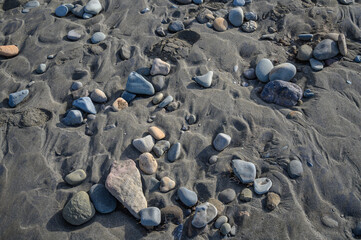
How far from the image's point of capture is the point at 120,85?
10.2 feet

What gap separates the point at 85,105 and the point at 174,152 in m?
0.96

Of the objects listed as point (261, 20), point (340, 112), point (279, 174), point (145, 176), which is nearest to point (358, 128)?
point (340, 112)

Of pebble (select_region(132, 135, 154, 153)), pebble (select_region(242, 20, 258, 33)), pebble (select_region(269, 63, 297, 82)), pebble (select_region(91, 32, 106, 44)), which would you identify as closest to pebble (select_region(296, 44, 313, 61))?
pebble (select_region(269, 63, 297, 82))

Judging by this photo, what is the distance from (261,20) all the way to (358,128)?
1.65 m

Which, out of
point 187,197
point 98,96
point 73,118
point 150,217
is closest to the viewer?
point 150,217

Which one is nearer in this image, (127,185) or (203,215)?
(203,215)

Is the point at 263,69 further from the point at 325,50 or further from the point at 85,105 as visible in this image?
the point at 85,105

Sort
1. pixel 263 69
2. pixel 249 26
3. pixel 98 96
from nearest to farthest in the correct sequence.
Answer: pixel 98 96, pixel 263 69, pixel 249 26

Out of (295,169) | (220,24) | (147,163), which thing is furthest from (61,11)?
(295,169)

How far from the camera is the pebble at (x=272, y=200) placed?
2.32 metres

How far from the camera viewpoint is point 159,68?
314 centimetres

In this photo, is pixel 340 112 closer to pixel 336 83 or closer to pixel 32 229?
pixel 336 83

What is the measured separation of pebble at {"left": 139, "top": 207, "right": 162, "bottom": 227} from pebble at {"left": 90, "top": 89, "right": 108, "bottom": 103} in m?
1.19

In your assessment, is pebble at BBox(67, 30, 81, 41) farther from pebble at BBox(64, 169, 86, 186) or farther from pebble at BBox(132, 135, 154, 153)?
pebble at BBox(64, 169, 86, 186)
